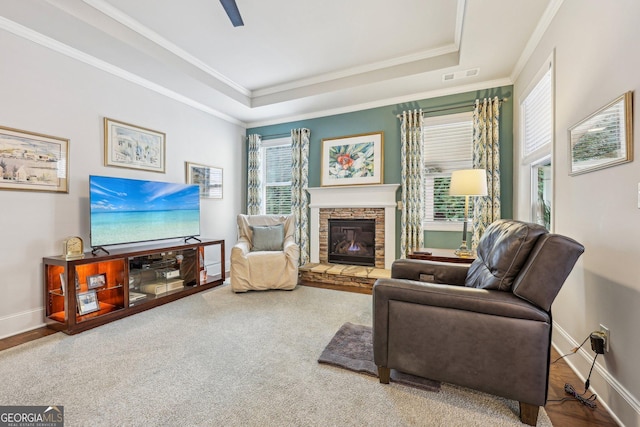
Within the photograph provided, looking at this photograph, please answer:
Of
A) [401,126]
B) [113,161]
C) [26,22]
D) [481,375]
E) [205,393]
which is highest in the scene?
[26,22]

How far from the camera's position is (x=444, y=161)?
154 inches

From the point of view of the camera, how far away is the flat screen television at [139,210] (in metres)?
2.82

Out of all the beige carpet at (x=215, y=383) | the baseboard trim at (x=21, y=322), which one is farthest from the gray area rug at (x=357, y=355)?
the baseboard trim at (x=21, y=322)

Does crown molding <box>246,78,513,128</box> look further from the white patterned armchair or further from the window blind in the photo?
the white patterned armchair

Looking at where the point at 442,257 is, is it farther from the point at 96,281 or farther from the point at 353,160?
the point at 96,281

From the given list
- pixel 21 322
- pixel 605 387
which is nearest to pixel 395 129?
pixel 605 387

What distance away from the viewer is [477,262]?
204 centimetres

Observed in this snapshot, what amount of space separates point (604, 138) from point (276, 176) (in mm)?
4386

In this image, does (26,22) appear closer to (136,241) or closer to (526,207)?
(136,241)

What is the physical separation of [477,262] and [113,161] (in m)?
3.85

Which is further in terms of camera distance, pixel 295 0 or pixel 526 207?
pixel 526 207

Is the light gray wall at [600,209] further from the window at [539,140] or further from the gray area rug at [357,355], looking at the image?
the gray area rug at [357,355]

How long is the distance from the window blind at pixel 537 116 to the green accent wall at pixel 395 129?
409mm

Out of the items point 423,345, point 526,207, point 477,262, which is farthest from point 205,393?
point 526,207
